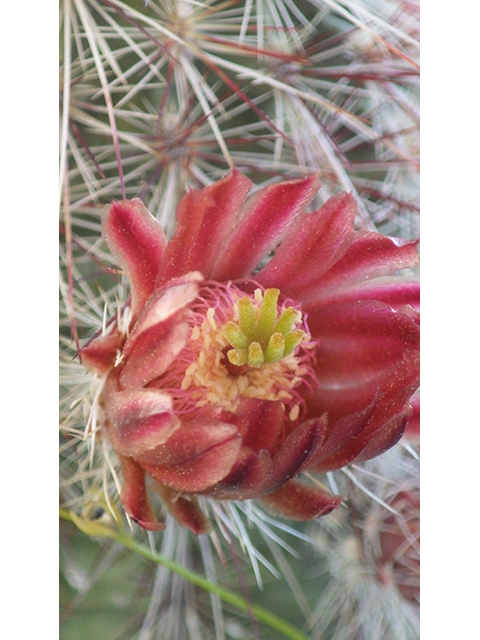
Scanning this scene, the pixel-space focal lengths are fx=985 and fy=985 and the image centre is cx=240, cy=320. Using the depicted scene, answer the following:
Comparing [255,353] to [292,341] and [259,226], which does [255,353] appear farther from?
[259,226]

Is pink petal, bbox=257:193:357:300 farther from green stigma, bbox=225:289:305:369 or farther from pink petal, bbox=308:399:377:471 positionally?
pink petal, bbox=308:399:377:471

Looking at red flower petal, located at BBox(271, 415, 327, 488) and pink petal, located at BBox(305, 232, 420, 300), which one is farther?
pink petal, located at BBox(305, 232, 420, 300)

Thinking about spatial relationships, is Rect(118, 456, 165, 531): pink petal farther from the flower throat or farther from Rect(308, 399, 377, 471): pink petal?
Rect(308, 399, 377, 471): pink petal

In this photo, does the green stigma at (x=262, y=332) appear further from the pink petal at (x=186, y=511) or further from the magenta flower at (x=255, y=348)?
Result: the pink petal at (x=186, y=511)

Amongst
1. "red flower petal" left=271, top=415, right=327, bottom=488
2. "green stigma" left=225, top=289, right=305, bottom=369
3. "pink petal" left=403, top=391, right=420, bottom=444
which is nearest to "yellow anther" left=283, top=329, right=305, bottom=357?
"green stigma" left=225, top=289, right=305, bottom=369

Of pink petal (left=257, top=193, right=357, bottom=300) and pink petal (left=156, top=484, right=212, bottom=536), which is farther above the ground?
pink petal (left=257, top=193, right=357, bottom=300)

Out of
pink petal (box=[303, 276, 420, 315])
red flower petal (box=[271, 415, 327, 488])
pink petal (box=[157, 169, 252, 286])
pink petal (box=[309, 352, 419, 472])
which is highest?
pink petal (box=[157, 169, 252, 286])

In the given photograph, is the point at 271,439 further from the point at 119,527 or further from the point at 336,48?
the point at 336,48

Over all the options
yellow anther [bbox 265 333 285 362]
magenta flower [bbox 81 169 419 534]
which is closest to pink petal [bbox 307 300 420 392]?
magenta flower [bbox 81 169 419 534]

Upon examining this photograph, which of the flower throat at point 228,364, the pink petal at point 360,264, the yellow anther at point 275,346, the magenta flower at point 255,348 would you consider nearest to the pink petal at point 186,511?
the magenta flower at point 255,348
